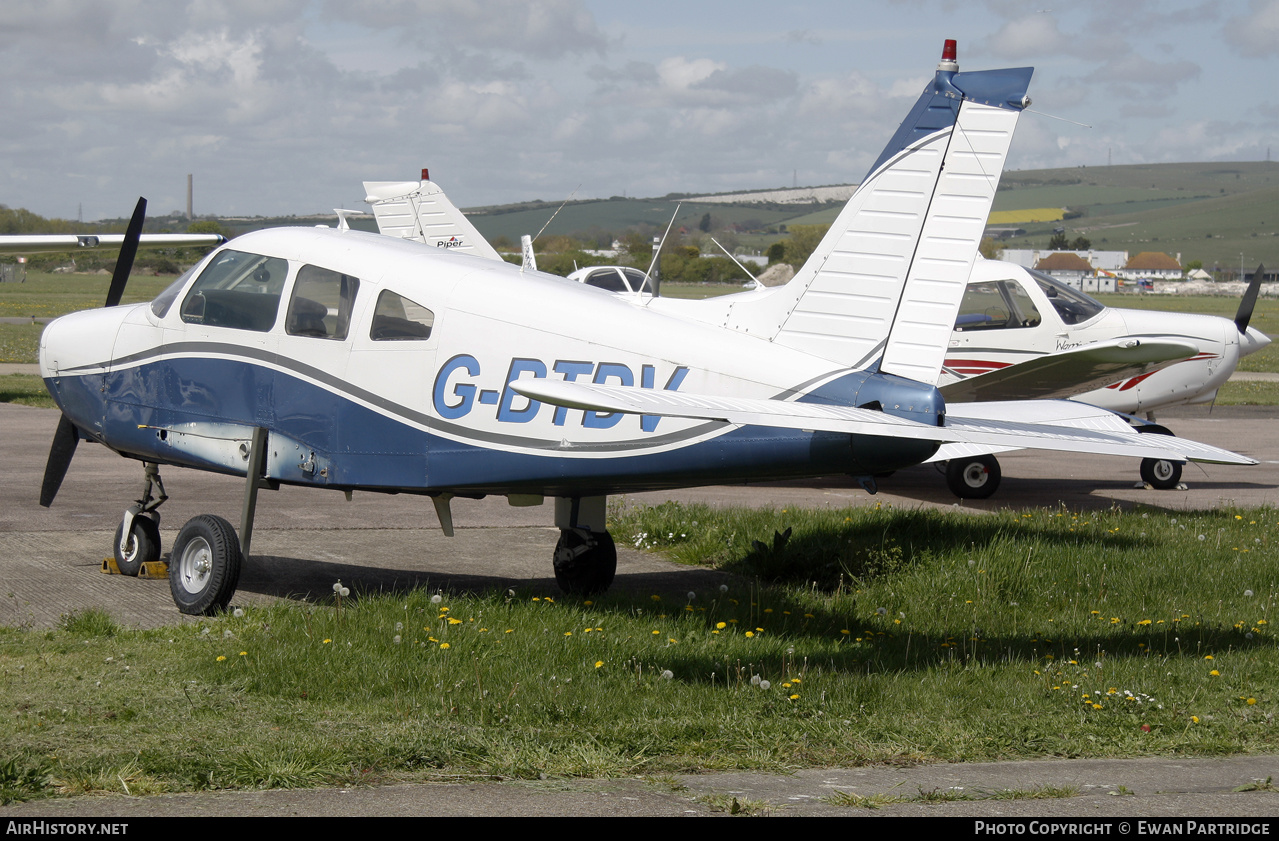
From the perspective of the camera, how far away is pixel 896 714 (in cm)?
562

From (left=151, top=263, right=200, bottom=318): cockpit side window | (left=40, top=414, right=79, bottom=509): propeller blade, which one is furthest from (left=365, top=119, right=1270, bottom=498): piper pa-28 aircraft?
(left=151, top=263, right=200, bottom=318): cockpit side window

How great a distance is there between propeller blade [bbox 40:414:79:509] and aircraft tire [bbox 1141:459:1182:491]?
11.6m

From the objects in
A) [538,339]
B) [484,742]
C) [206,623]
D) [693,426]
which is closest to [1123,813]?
[484,742]

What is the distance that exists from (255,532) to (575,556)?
11.5 ft

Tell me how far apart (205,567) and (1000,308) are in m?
9.97

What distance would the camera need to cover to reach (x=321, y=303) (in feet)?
24.6

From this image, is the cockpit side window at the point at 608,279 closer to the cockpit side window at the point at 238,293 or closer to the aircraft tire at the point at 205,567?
the cockpit side window at the point at 238,293

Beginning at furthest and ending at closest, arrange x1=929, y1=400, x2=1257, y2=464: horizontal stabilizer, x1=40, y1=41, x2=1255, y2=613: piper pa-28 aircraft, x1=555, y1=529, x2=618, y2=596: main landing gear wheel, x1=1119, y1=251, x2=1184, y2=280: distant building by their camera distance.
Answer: x1=1119, y1=251, x2=1184, y2=280: distant building < x1=555, y1=529, x2=618, y2=596: main landing gear wheel < x1=929, y1=400, x2=1257, y2=464: horizontal stabilizer < x1=40, y1=41, x2=1255, y2=613: piper pa-28 aircraft

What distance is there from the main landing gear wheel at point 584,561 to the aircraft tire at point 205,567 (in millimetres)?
2138

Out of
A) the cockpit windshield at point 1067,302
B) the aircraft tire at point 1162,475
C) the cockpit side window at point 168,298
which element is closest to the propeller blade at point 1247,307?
the cockpit windshield at point 1067,302

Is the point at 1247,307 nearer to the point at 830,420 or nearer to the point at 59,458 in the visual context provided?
the point at 830,420

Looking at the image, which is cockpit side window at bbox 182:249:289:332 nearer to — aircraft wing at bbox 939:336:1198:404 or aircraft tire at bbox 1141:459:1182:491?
aircraft wing at bbox 939:336:1198:404

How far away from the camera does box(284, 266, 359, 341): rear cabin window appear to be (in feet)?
24.3

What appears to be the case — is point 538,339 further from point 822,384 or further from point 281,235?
point 281,235
